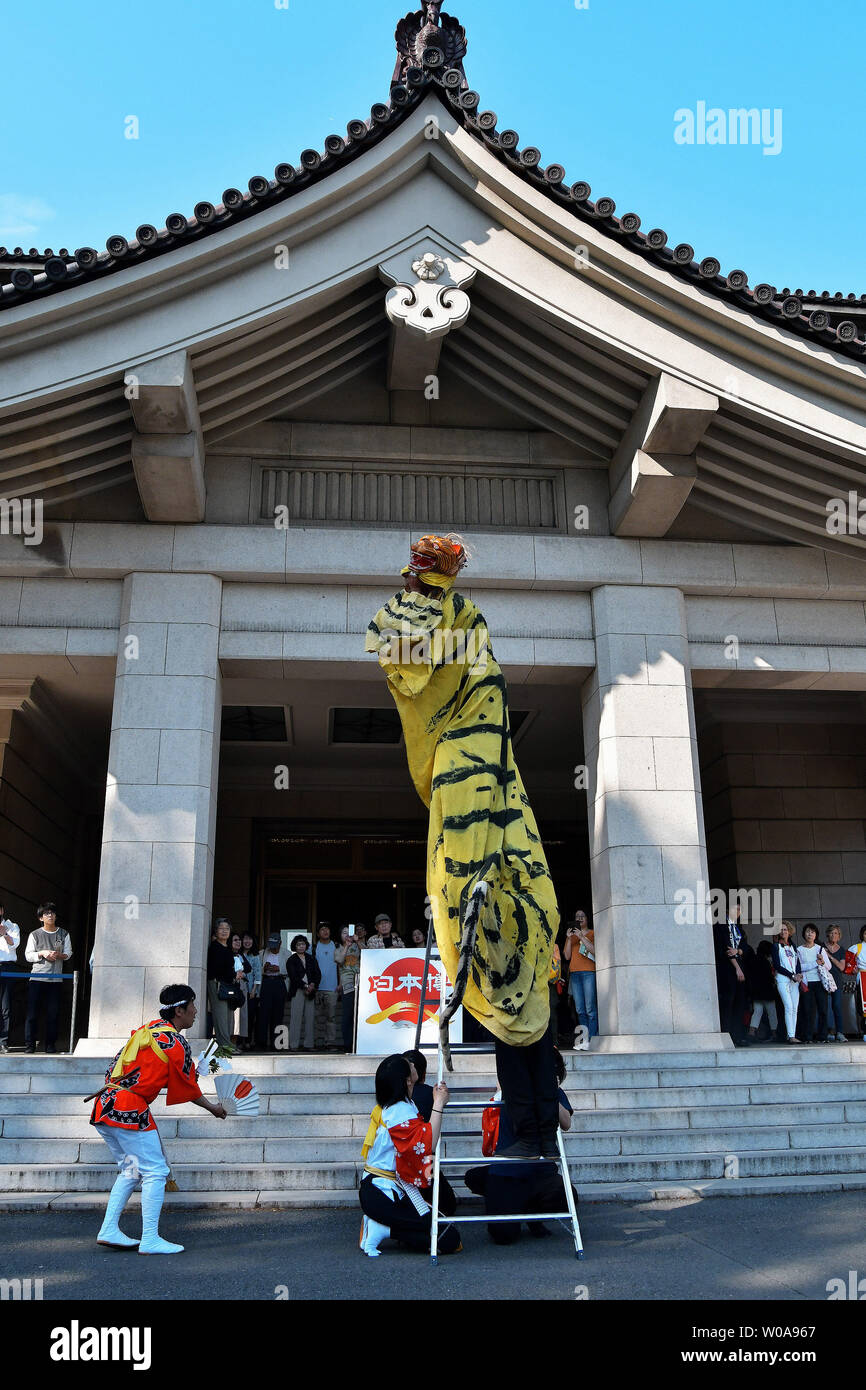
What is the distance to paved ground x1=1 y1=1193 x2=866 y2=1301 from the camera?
14.6 feet

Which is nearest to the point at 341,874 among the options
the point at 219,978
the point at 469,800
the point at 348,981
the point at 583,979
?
the point at 348,981

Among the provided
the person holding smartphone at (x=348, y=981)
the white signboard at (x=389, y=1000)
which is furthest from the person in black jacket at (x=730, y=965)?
the person holding smartphone at (x=348, y=981)

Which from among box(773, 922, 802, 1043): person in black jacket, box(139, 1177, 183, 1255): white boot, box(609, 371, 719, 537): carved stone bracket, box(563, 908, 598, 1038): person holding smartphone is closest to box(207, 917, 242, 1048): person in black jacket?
box(563, 908, 598, 1038): person holding smartphone

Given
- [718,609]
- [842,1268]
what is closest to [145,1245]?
[842,1268]

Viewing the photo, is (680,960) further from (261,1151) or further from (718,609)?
(261,1151)

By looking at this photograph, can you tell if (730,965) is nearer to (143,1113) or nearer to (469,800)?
(143,1113)

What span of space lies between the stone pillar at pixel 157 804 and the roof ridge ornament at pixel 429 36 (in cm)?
833

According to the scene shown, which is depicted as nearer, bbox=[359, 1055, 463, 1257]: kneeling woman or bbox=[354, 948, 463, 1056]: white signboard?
bbox=[359, 1055, 463, 1257]: kneeling woman

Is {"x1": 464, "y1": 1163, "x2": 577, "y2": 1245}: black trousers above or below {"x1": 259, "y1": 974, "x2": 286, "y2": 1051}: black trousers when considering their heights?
below

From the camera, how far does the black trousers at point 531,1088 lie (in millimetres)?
5258

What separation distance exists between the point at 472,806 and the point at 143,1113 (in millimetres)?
2858

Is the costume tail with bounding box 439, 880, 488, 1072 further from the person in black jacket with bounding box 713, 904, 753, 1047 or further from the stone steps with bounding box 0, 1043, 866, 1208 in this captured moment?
the person in black jacket with bounding box 713, 904, 753, 1047

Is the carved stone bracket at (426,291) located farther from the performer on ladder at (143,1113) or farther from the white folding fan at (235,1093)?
the white folding fan at (235,1093)

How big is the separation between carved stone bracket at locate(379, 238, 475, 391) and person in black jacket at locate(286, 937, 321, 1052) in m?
7.67
